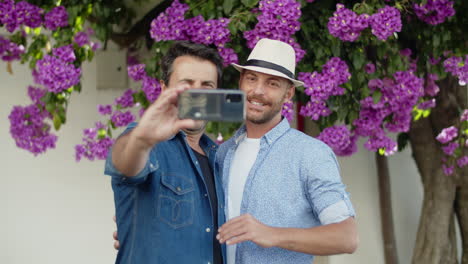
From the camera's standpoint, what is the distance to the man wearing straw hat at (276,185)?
1.84 m

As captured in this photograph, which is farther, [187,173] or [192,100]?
[187,173]

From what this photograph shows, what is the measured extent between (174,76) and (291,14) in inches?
42.8

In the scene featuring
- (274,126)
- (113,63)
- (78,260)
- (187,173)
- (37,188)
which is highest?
(113,63)

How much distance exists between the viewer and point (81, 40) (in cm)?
338

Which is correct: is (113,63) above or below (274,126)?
above

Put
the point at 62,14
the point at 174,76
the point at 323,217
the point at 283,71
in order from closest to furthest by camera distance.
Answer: the point at 323,217
the point at 174,76
the point at 283,71
the point at 62,14

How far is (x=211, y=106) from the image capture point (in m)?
1.43

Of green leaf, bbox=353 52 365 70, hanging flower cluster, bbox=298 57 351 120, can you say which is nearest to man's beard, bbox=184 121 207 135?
hanging flower cluster, bbox=298 57 351 120

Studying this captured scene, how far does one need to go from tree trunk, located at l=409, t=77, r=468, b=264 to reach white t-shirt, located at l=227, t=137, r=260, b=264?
2.47 m

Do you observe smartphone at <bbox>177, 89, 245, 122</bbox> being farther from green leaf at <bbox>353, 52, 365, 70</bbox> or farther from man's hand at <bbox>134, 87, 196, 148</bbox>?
green leaf at <bbox>353, 52, 365, 70</bbox>

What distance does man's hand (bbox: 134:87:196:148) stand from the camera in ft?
4.70

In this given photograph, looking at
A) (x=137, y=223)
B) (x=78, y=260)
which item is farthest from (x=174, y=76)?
(x=78, y=260)

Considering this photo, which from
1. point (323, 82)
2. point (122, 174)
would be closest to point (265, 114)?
point (122, 174)

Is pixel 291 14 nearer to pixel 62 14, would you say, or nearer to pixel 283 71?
pixel 283 71
